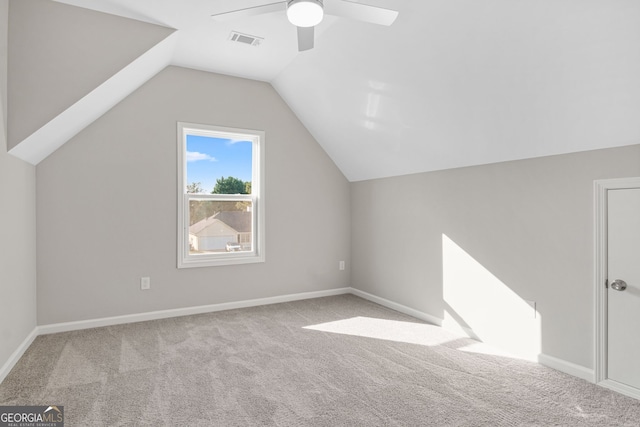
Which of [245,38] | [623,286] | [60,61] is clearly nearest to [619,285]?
[623,286]

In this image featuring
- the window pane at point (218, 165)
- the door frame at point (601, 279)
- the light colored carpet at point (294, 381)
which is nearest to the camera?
the light colored carpet at point (294, 381)

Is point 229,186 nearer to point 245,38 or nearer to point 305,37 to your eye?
point 245,38

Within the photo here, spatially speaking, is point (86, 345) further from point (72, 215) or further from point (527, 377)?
point (527, 377)

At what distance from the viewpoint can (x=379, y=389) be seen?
2.55 m

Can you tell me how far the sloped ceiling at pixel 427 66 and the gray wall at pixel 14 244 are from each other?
163 millimetres

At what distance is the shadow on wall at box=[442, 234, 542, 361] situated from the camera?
120 inches

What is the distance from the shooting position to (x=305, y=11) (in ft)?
7.06

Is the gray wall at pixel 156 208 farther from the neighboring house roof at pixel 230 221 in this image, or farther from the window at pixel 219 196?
the neighboring house roof at pixel 230 221

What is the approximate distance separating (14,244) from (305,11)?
2814 mm

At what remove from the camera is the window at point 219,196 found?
4328 millimetres

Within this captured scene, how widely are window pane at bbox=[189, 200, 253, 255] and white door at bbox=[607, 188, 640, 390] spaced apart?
3.68m

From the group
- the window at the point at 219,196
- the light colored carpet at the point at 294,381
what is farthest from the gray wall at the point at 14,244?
the window at the point at 219,196

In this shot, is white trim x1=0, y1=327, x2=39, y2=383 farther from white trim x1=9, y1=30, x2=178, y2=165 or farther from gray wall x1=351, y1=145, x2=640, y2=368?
gray wall x1=351, y1=145, x2=640, y2=368

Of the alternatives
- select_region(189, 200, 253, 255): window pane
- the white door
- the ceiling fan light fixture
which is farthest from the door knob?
select_region(189, 200, 253, 255): window pane
